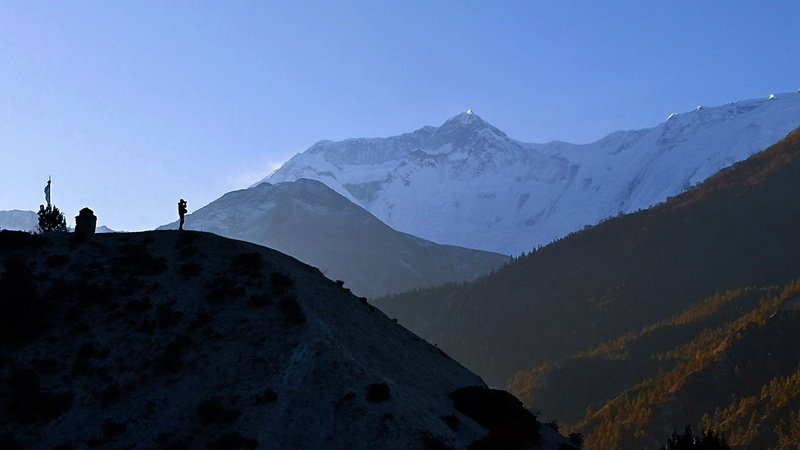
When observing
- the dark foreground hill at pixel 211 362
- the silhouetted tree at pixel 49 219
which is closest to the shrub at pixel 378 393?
the dark foreground hill at pixel 211 362

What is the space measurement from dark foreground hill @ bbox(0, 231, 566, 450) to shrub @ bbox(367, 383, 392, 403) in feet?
0.35

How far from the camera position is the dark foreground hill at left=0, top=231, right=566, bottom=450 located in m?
53.0

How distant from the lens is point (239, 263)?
72.6 meters

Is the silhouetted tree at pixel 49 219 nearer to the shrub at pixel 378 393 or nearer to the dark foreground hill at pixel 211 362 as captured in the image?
the dark foreground hill at pixel 211 362

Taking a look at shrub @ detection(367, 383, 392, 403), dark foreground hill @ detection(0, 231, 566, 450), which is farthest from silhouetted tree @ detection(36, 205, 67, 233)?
shrub @ detection(367, 383, 392, 403)

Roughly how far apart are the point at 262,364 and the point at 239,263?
16.5m

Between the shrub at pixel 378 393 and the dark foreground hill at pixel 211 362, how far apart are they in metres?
0.11

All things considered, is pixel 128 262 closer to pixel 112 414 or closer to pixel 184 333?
pixel 184 333

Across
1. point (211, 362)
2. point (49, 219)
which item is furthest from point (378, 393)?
point (49, 219)

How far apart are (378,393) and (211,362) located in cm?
1347

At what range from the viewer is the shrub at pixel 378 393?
5397cm

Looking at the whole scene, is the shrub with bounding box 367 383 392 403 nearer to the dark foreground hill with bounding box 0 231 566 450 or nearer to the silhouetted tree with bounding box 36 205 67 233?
the dark foreground hill with bounding box 0 231 566 450

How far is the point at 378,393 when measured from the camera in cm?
5444

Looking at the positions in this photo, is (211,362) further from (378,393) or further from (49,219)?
(49,219)
